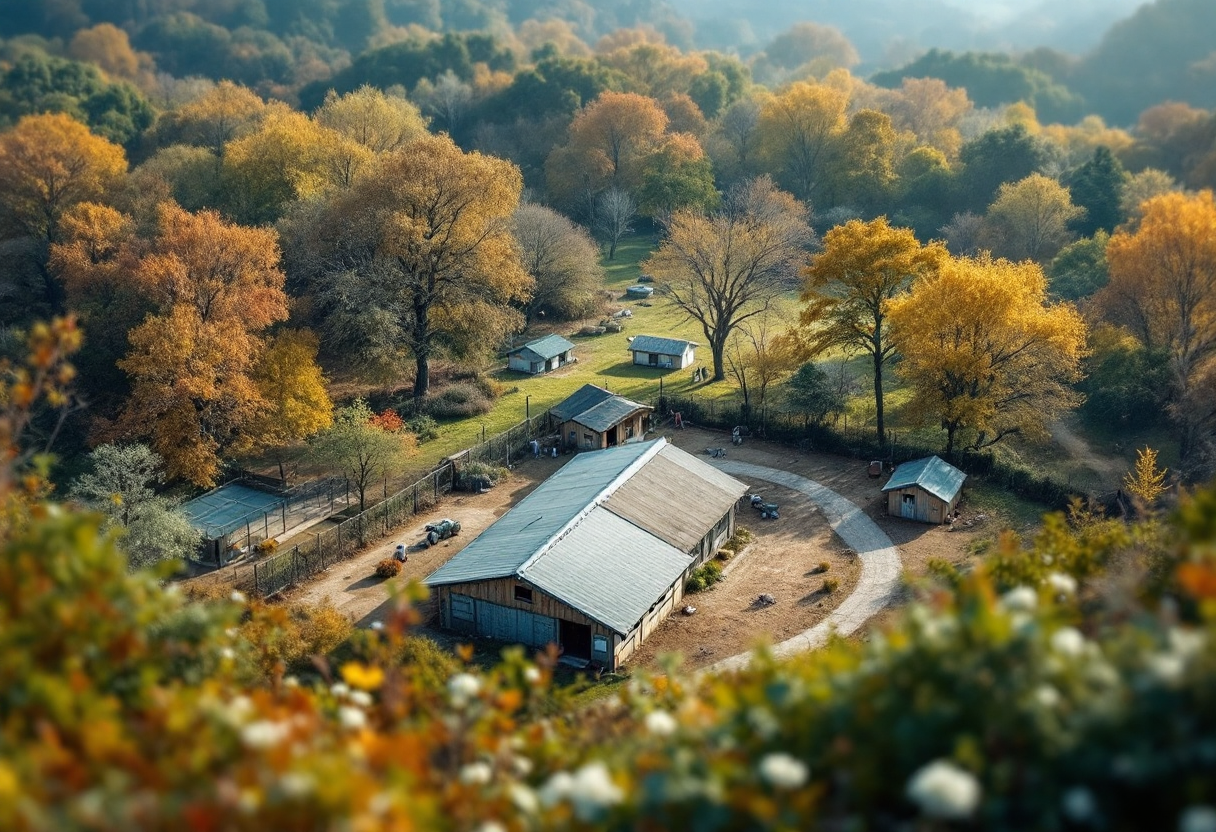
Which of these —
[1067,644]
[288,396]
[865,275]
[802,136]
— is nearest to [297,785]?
[1067,644]

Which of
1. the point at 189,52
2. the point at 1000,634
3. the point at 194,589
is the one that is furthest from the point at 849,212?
the point at 189,52

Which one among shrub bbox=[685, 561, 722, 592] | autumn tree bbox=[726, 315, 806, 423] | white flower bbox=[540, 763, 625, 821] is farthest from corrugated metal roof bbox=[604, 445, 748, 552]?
white flower bbox=[540, 763, 625, 821]

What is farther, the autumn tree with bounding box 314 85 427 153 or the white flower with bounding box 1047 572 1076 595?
the autumn tree with bounding box 314 85 427 153

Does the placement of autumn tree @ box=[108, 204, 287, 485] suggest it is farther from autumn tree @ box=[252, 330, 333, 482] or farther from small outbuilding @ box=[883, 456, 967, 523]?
small outbuilding @ box=[883, 456, 967, 523]

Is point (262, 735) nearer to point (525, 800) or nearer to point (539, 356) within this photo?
point (525, 800)

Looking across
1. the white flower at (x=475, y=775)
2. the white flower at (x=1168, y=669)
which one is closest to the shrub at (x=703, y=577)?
the white flower at (x=475, y=775)

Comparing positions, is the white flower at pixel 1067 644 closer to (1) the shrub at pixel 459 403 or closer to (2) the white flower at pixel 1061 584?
(2) the white flower at pixel 1061 584
